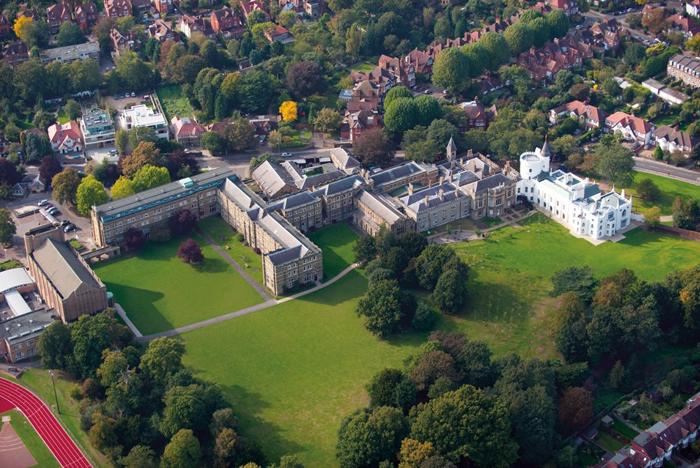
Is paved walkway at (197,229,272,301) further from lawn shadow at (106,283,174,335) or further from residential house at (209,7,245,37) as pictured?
residential house at (209,7,245,37)

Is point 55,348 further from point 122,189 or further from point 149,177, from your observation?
point 149,177

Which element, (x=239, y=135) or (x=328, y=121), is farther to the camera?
(x=328, y=121)

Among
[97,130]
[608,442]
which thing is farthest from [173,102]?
[608,442]

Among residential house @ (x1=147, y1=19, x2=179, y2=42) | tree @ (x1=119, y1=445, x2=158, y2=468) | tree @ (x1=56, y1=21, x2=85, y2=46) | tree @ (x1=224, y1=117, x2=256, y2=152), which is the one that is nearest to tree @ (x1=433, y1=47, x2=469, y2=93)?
tree @ (x1=224, y1=117, x2=256, y2=152)

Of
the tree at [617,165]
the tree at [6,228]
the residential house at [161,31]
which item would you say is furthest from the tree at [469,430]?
the residential house at [161,31]

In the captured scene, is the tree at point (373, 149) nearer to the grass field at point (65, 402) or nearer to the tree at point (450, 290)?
the tree at point (450, 290)
